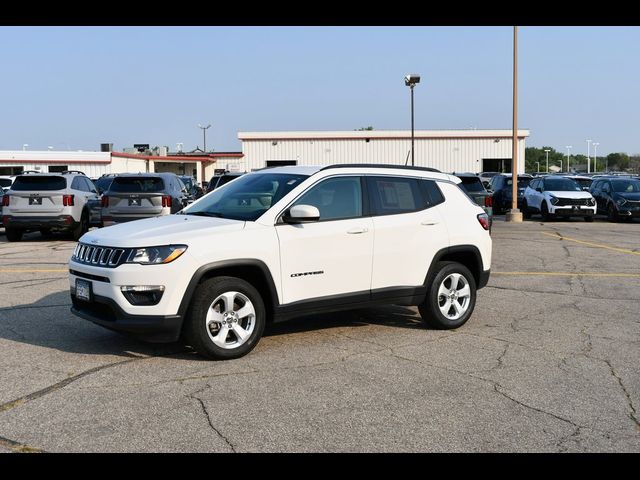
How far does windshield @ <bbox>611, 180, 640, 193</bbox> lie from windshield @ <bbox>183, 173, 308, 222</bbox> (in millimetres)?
22356

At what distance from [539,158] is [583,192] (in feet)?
561

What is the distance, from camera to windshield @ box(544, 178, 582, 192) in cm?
2652

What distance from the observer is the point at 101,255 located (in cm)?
647

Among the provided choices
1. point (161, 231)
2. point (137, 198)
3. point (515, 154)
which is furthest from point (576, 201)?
point (161, 231)

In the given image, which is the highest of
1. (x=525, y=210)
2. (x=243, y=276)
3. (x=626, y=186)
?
(x=626, y=186)

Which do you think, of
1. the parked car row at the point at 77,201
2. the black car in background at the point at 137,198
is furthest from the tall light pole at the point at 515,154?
the black car in background at the point at 137,198

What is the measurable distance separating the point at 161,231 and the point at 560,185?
22882 mm

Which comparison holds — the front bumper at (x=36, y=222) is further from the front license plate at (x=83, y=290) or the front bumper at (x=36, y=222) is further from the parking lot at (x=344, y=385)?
the front license plate at (x=83, y=290)

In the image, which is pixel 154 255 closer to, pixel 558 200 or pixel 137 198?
pixel 137 198

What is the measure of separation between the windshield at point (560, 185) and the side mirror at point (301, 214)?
2153 cm

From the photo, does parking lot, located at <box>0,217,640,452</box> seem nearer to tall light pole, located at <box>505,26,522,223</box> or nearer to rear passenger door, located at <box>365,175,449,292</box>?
rear passenger door, located at <box>365,175,449,292</box>

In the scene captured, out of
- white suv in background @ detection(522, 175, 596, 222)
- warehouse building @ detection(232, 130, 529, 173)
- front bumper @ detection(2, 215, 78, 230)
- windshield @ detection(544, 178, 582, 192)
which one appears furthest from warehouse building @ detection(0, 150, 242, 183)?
front bumper @ detection(2, 215, 78, 230)

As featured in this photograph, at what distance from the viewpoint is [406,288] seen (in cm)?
763
